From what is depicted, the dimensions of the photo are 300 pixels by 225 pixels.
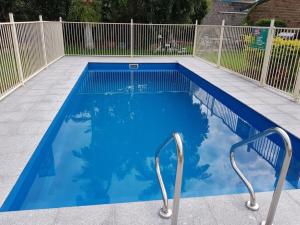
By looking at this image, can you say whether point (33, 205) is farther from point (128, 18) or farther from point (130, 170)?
point (128, 18)

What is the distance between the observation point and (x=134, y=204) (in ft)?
7.75

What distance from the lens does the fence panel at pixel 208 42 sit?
978 centimetres

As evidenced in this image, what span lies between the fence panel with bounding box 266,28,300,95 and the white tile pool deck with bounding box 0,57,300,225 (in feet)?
1.26

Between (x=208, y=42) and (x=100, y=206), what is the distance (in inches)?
376

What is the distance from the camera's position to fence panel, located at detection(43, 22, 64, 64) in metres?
8.67

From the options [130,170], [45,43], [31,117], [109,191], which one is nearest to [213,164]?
[130,170]

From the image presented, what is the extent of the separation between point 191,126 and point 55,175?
290 cm

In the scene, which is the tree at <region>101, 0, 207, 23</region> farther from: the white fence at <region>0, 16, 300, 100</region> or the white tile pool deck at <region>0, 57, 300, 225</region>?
the white tile pool deck at <region>0, 57, 300, 225</region>

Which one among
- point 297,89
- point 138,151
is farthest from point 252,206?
point 297,89

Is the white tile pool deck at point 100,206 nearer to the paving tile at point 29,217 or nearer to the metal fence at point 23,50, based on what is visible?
the paving tile at point 29,217

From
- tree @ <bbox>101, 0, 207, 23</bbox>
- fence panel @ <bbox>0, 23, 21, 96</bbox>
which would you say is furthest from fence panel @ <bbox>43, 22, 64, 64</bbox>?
tree @ <bbox>101, 0, 207, 23</bbox>

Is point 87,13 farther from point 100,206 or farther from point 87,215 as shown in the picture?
point 87,215

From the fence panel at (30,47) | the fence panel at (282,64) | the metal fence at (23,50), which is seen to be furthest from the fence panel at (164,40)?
the fence panel at (282,64)

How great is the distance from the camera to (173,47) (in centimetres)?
1303
